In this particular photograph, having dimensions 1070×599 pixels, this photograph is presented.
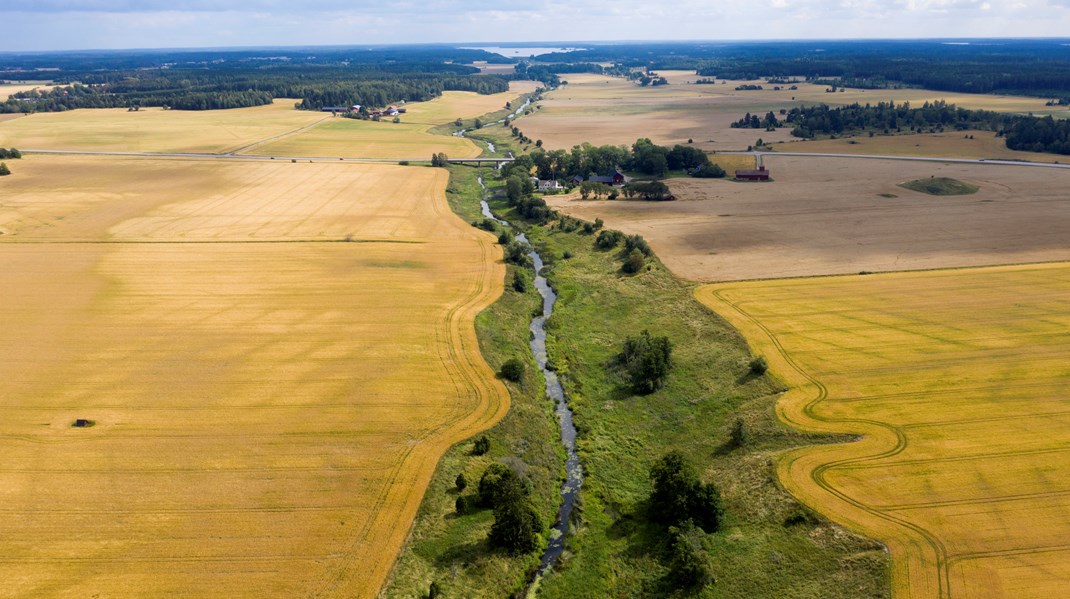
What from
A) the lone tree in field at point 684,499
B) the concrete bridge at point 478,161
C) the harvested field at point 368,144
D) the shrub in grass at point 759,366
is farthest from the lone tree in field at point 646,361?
the harvested field at point 368,144

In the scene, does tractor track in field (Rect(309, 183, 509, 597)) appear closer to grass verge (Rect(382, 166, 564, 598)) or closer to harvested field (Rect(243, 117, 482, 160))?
grass verge (Rect(382, 166, 564, 598))

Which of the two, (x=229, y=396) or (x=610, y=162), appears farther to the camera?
(x=610, y=162)

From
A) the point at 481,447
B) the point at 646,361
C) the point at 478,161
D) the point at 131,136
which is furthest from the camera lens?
the point at 131,136

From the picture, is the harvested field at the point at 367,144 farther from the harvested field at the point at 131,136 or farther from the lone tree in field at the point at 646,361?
the lone tree in field at the point at 646,361

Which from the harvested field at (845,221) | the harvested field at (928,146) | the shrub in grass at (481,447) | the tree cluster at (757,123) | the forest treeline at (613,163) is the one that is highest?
the tree cluster at (757,123)

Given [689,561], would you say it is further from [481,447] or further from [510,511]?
[481,447]

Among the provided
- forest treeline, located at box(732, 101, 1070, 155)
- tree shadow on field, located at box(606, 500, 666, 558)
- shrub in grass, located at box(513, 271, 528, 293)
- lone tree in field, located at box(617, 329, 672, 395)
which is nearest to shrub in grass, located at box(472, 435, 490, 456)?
tree shadow on field, located at box(606, 500, 666, 558)

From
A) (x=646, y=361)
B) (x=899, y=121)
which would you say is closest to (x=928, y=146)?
(x=899, y=121)
